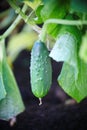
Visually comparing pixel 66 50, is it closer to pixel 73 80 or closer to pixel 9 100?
pixel 73 80

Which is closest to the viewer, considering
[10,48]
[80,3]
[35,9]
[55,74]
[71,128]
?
[80,3]

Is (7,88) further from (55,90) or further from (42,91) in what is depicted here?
Result: (55,90)

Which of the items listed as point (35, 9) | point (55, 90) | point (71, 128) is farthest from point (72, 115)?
point (35, 9)

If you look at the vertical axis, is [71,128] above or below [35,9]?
below

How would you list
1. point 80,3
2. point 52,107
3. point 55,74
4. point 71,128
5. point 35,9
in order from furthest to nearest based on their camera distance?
point 55,74 < point 52,107 < point 71,128 < point 35,9 < point 80,3

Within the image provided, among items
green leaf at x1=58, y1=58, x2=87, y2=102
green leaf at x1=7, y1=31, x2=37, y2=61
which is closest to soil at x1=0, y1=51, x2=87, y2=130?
green leaf at x1=7, y1=31, x2=37, y2=61
